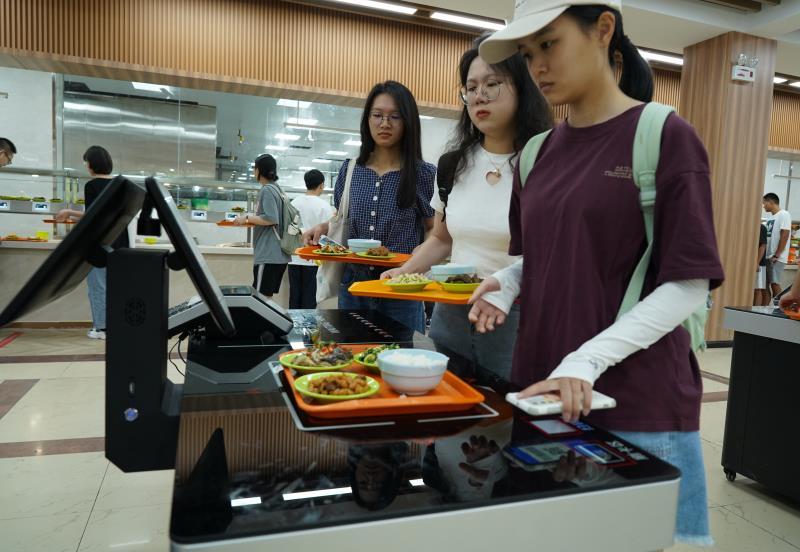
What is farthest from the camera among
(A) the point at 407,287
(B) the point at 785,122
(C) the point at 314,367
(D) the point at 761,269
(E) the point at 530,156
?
(B) the point at 785,122

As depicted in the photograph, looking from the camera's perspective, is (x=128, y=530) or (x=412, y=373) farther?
(x=128, y=530)

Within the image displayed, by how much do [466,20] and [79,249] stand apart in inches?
228

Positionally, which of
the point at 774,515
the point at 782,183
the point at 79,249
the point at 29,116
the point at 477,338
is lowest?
the point at 774,515

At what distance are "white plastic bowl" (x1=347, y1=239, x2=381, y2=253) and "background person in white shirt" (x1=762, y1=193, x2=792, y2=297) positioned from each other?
797cm

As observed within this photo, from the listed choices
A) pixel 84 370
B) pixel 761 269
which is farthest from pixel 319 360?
pixel 761 269

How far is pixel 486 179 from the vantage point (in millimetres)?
1696

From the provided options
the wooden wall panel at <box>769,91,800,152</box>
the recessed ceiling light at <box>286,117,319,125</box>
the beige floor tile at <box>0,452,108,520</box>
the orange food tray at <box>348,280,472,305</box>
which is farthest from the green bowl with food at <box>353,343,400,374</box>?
the wooden wall panel at <box>769,91,800,152</box>

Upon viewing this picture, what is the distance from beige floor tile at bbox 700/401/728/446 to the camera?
11.1 ft

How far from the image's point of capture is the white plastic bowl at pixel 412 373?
926mm

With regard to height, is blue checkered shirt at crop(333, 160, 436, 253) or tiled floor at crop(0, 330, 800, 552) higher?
blue checkered shirt at crop(333, 160, 436, 253)

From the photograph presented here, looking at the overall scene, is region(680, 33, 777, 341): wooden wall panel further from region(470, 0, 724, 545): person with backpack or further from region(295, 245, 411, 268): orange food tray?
region(470, 0, 724, 545): person with backpack

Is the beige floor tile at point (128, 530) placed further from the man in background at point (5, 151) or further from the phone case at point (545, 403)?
the man in background at point (5, 151)

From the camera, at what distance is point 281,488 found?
67 centimetres

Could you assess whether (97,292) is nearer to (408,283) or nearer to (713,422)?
(408,283)
